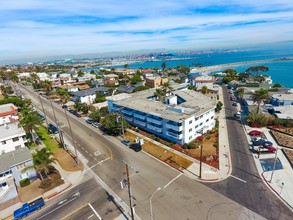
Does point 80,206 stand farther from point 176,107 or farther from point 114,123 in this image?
point 176,107

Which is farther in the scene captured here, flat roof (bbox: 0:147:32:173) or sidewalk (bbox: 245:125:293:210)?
flat roof (bbox: 0:147:32:173)

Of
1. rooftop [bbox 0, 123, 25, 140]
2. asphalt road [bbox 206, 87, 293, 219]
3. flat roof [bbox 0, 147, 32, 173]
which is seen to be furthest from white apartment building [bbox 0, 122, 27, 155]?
asphalt road [bbox 206, 87, 293, 219]

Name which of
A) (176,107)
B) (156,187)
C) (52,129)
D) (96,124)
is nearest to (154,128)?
(176,107)

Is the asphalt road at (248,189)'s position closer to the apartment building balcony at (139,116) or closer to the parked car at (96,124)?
the apartment building balcony at (139,116)

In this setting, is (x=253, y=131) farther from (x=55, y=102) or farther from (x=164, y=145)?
(x=55, y=102)

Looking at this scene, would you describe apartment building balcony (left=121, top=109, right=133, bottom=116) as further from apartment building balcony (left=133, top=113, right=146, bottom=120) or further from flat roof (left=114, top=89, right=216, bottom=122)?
apartment building balcony (left=133, top=113, right=146, bottom=120)

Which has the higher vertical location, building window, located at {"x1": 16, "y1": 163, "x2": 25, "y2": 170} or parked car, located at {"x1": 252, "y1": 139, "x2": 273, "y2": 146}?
building window, located at {"x1": 16, "y1": 163, "x2": 25, "y2": 170}

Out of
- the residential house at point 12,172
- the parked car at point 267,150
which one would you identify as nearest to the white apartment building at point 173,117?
the parked car at point 267,150
